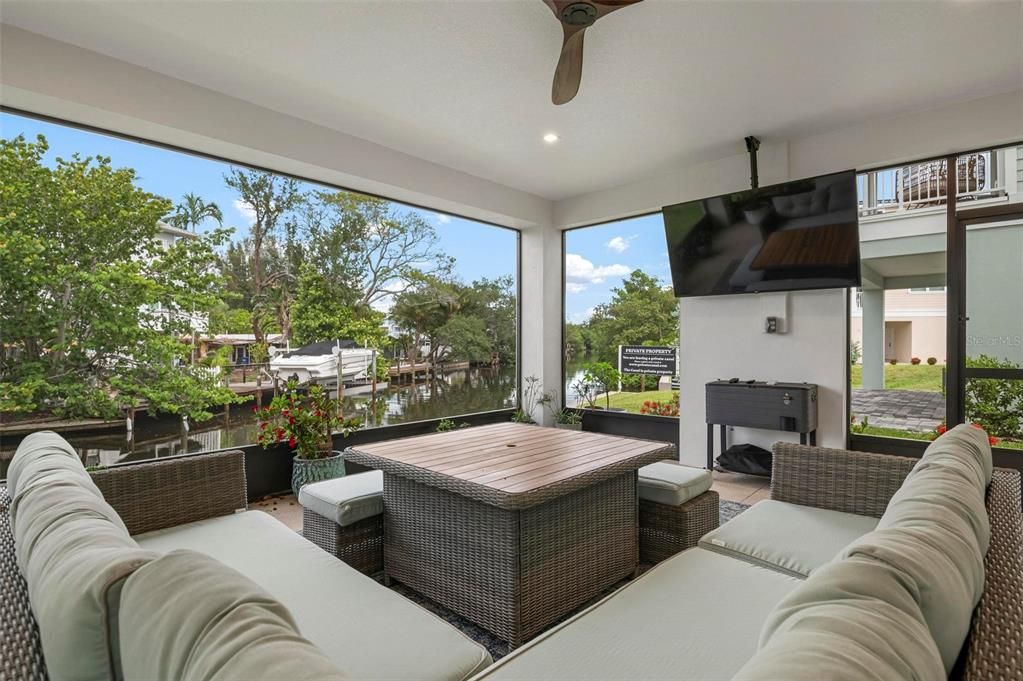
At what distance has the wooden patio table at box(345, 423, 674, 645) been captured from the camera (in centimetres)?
186

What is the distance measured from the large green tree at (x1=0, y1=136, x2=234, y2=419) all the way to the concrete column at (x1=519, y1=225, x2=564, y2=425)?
10.2 ft

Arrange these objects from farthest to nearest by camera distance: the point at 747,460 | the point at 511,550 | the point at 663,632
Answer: the point at 747,460
the point at 511,550
the point at 663,632

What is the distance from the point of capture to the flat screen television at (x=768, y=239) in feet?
12.1

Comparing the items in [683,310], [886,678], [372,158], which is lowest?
[886,678]

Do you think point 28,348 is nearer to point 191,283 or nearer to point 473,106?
point 191,283

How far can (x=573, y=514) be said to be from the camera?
2064mm

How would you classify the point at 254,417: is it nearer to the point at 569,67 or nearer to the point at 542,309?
the point at 542,309

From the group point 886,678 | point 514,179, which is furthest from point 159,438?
point 886,678

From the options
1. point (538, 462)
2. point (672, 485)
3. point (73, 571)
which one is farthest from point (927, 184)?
point (73, 571)

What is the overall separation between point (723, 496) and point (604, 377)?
190cm

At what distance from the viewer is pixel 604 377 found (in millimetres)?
5473

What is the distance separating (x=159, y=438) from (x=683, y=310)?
4216 millimetres

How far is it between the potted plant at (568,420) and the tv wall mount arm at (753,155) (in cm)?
275

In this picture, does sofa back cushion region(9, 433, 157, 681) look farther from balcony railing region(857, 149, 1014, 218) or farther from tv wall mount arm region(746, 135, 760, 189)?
balcony railing region(857, 149, 1014, 218)
